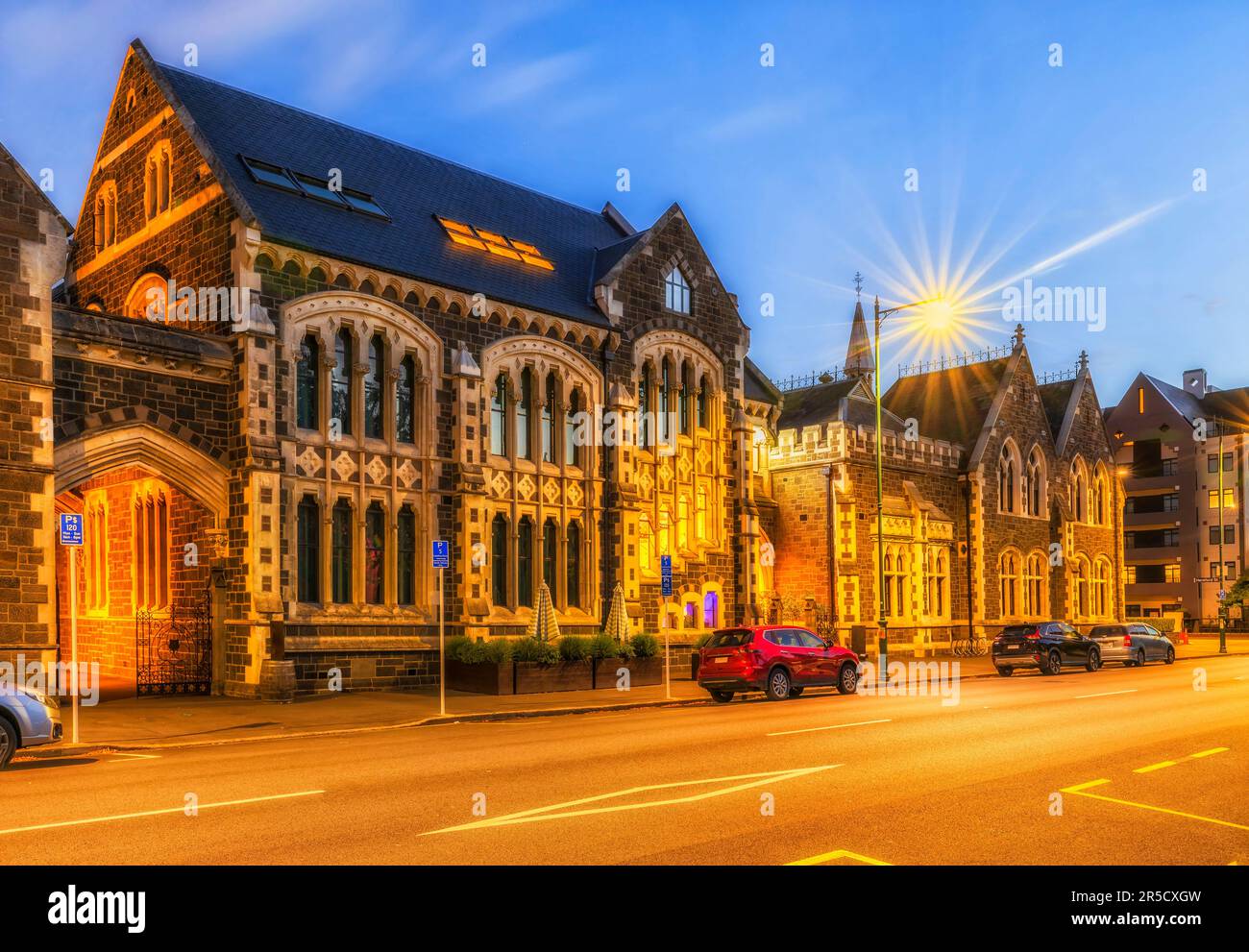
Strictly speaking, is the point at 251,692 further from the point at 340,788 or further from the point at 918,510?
the point at 918,510

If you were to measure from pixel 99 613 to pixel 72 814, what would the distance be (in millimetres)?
20578

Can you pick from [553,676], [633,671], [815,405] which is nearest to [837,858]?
[553,676]

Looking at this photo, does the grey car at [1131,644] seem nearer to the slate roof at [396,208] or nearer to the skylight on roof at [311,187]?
the slate roof at [396,208]

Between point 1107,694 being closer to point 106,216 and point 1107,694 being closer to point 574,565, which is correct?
point 574,565

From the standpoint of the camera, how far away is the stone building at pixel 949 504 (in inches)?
1630

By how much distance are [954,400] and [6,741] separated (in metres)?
44.7

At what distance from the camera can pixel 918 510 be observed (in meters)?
43.6

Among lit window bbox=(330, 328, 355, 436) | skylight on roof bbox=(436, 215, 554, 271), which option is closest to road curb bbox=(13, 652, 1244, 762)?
lit window bbox=(330, 328, 355, 436)

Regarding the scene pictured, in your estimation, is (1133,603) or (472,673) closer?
(472,673)

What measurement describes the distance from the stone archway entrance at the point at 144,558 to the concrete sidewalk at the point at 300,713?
2.29 metres

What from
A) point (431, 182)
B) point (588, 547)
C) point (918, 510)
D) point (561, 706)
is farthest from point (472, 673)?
point (918, 510)

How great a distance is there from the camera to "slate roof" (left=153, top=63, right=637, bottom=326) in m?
26.5

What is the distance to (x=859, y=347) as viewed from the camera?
261 ft

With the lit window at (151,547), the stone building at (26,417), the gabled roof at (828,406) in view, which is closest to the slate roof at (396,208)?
the stone building at (26,417)
